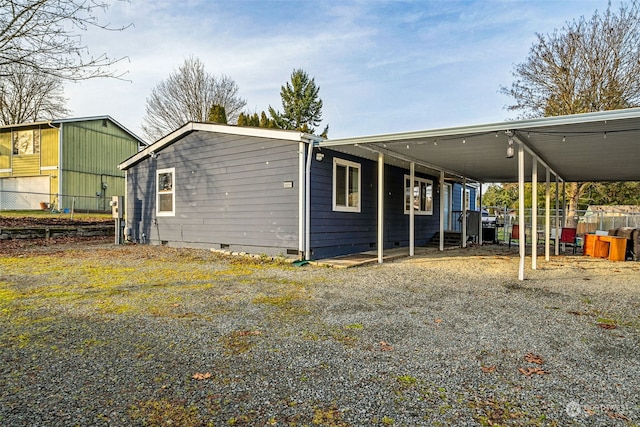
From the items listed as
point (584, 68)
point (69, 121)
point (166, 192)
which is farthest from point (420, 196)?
point (69, 121)

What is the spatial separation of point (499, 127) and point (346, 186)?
13.3 feet

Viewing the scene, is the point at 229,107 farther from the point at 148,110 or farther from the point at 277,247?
the point at 277,247

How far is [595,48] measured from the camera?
14.4 metres

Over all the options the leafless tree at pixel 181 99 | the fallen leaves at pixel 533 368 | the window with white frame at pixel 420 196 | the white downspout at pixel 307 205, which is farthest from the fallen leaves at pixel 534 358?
the leafless tree at pixel 181 99

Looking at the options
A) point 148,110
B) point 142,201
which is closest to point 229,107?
point 148,110

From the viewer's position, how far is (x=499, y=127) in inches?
230

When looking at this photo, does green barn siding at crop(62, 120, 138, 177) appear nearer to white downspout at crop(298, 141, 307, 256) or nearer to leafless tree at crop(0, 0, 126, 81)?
leafless tree at crop(0, 0, 126, 81)

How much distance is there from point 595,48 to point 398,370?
17027 mm

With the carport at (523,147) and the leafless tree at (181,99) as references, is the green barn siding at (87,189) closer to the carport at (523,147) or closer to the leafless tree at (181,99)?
the leafless tree at (181,99)

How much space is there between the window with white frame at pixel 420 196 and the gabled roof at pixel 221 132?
4.78 metres

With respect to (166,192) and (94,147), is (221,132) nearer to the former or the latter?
(166,192)

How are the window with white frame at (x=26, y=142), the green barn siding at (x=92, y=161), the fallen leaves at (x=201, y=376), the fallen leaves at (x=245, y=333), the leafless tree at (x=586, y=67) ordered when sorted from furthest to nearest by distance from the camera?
the window with white frame at (x=26, y=142), the green barn siding at (x=92, y=161), the leafless tree at (x=586, y=67), the fallen leaves at (x=245, y=333), the fallen leaves at (x=201, y=376)

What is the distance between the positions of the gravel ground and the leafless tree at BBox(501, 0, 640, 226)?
11.8m

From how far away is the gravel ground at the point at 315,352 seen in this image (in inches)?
82.8
